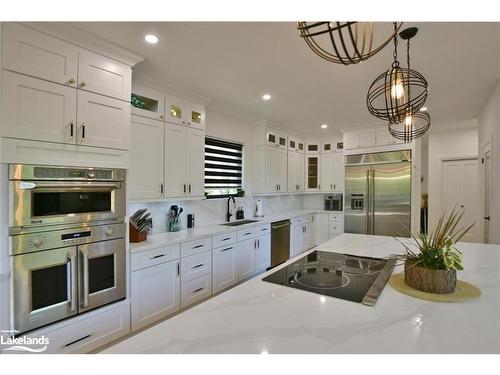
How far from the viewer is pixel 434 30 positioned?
1.87 metres

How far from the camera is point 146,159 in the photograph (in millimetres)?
2660

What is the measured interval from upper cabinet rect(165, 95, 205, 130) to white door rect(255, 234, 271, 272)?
196cm

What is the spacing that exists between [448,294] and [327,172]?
4613mm

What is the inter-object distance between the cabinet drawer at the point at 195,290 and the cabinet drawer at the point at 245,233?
709 mm

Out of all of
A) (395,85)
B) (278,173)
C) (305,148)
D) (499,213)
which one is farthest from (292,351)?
(305,148)

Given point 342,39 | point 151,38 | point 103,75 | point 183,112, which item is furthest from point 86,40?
point 342,39

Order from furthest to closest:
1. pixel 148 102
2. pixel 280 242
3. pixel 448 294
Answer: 1. pixel 280 242
2. pixel 148 102
3. pixel 448 294

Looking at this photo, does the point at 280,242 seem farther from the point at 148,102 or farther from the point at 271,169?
the point at 148,102

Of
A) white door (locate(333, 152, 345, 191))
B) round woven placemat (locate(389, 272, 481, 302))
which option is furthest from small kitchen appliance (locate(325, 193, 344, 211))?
round woven placemat (locate(389, 272, 481, 302))

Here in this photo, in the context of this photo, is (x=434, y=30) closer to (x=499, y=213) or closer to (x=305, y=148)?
(x=499, y=213)

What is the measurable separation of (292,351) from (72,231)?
183cm

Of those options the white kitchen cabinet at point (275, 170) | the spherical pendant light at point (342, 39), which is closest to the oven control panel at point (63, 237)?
the spherical pendant light at point (342, 39)

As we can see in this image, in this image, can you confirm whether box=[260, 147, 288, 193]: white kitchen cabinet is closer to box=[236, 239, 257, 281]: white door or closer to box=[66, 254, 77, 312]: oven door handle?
box=[236, 239, 257, 281]: white door

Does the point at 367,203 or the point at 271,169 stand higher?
the point at 271,169
